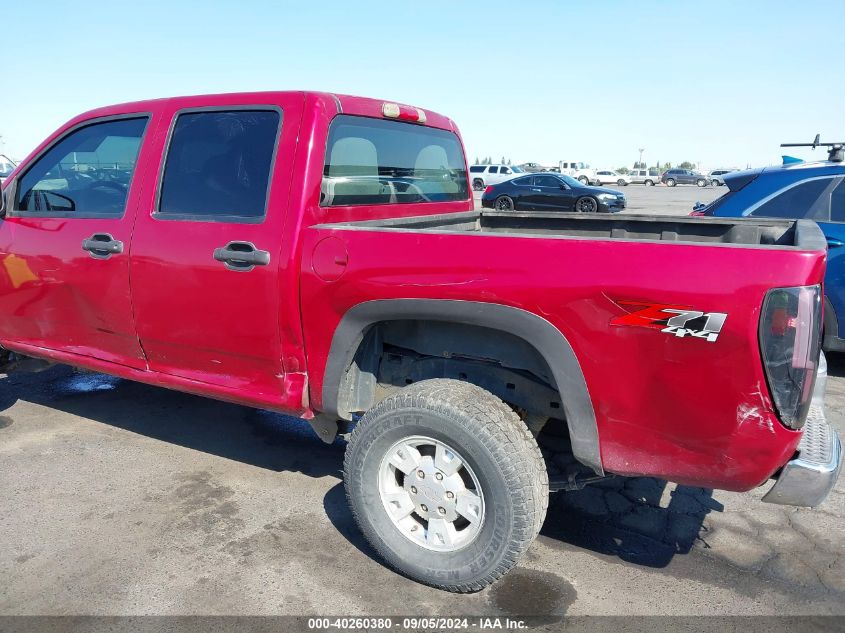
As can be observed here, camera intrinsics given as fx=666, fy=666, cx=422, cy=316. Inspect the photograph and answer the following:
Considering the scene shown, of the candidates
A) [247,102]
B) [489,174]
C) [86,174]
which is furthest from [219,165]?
[489,174]

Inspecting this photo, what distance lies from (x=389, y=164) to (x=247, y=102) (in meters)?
0.84

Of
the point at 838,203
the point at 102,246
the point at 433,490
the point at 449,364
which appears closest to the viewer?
the point at 433,490

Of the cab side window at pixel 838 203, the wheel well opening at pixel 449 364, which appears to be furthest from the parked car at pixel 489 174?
the wheel well opening at pixel 449 364

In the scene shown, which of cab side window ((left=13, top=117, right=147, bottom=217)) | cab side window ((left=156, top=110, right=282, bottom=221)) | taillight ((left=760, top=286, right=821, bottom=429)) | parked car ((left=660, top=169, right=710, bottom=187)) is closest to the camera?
taillight ((left=760, top=286, right=821, bottom=429))

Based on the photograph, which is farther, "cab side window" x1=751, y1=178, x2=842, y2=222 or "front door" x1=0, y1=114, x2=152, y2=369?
"cab side window" x1=751, y1=178, x2=842, y2=222

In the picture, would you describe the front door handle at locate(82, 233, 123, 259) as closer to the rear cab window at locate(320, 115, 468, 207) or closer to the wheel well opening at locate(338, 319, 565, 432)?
the rear cab window at locate(320, 115, 468, 207)

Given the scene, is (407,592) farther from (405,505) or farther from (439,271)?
(439,271)

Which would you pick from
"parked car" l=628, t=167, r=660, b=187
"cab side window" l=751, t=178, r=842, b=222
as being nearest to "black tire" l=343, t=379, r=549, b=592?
"cab side window" l=751, t=178, r=842, b=222

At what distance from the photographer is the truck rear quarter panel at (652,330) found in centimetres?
206

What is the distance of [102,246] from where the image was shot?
337 cm

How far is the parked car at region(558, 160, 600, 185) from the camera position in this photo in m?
50.4

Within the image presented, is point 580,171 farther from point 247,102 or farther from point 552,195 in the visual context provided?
point 247,102

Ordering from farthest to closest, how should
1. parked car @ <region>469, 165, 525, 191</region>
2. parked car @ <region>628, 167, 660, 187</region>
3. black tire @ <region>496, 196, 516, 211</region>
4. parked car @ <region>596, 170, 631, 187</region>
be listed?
parked car @ <region>628, 167, 660, 187</region>, parked car @ <region>596, 170, 631, 187</region>, parked car @ <region>469, 165, 525, 191</region>, black tire @ <region>496, 196, 516, 211</region>

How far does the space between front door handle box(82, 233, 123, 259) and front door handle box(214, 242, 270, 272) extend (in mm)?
689
